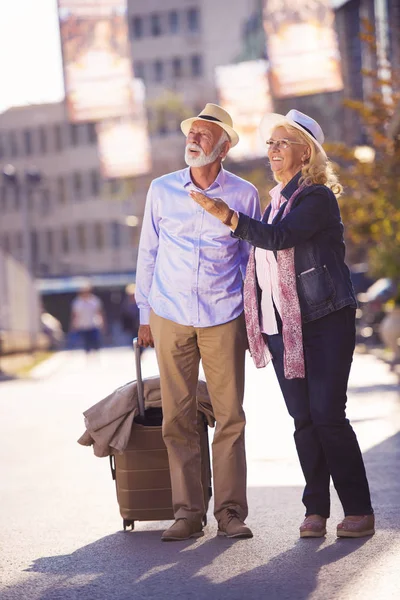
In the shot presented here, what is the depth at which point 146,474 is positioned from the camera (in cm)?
808

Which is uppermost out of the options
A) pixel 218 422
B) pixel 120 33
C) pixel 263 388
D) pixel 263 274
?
pixel 120 33

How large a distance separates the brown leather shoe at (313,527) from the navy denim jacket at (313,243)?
3.20 ft

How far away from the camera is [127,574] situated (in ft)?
22.5

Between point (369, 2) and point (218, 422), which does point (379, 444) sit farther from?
point (369, 2)

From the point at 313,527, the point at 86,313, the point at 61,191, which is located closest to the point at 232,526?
the point at 313,527

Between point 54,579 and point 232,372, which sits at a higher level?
point 232,372

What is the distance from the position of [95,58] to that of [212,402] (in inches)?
1105

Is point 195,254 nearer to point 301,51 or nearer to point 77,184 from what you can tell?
point 301,51

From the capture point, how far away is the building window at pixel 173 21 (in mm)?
113750

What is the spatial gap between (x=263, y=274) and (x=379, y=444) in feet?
17.3

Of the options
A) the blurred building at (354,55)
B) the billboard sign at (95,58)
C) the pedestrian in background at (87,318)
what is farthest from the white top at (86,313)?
the blurred building at (354,55)

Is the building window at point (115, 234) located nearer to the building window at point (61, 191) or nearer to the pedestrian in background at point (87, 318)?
the building window at point (61, 191)

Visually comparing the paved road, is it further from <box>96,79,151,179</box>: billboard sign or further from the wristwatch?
<box>96,79,151,179</box>: billboard sign

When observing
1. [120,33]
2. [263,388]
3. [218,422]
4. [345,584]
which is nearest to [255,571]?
[345,584]
